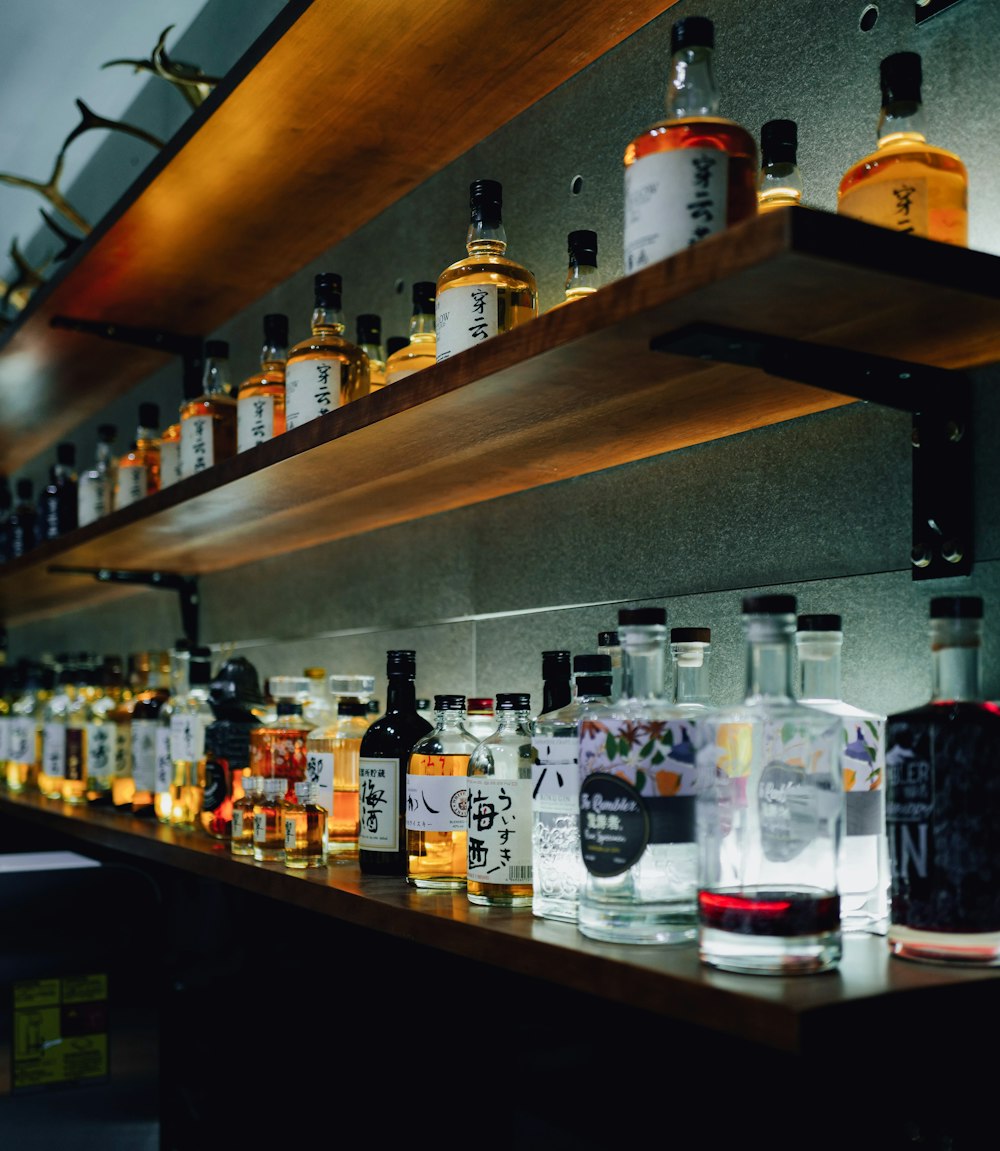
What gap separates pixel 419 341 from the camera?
5.33 ft

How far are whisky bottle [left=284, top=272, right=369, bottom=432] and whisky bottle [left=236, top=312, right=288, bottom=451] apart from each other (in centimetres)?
10

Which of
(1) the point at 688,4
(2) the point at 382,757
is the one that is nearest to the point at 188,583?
(2) the point at 382,757

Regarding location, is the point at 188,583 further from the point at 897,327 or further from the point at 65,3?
the point at 897,327

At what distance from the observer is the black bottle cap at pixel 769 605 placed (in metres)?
0.87

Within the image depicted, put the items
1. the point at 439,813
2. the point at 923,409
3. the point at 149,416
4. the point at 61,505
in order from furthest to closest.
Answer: the point at 61,505
the point at 149,416
the point at 439,813
the point at 923,409

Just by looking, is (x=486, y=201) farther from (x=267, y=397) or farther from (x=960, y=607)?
(x=960, y=607)

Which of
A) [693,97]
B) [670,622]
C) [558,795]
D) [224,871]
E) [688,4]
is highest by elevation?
[688,4]

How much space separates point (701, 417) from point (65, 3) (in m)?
2.33

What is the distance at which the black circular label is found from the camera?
36.1 inches

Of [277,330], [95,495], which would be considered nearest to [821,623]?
[277,330]

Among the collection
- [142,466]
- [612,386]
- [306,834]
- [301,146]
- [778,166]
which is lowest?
[306,834]

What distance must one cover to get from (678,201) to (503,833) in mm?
569

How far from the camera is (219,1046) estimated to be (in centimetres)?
211

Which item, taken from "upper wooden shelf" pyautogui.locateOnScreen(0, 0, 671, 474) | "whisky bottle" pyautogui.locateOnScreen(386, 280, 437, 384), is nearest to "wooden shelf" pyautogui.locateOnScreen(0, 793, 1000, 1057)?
"whisky bottle" pyautogui.locateOnScreen(386, 280, 437, 384)
